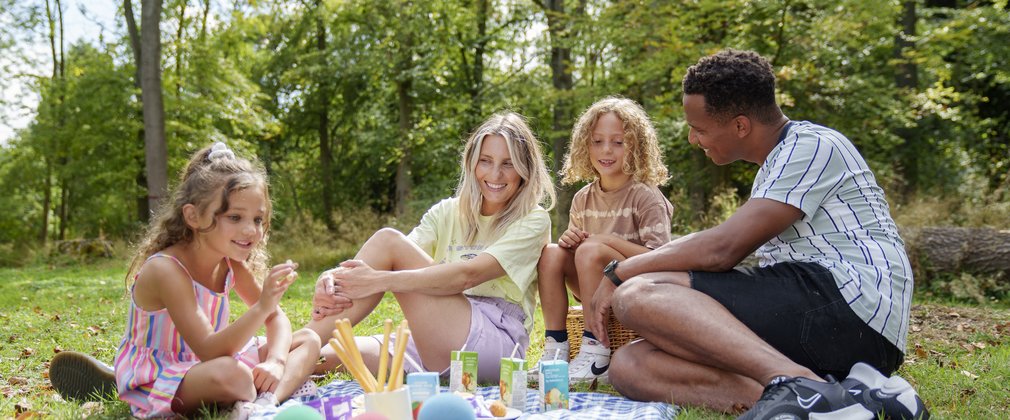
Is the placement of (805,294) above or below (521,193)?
below

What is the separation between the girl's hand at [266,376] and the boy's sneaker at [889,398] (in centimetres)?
210

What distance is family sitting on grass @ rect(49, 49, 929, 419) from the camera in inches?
106

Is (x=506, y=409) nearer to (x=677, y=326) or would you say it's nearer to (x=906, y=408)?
(x=677, y=326)

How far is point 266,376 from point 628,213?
1940 millimetres

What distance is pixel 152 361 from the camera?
286cm

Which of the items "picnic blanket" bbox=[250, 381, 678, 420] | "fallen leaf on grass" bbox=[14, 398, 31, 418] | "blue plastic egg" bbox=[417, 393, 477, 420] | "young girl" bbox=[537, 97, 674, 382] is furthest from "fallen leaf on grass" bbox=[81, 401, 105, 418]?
"young girl" bbox=[537, 97, 674, 382]

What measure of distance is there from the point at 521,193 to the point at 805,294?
1.44 meters

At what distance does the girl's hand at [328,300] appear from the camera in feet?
11.0

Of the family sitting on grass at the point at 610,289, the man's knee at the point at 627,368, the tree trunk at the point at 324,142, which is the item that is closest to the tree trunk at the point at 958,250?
the family sitting on grass at the point at 610,289

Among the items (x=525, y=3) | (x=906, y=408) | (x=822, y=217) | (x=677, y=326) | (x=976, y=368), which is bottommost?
(x=976, y=368)

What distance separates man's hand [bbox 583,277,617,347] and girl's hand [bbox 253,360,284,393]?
1.34m

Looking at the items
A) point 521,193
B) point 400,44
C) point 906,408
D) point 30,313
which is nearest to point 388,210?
point 400,44

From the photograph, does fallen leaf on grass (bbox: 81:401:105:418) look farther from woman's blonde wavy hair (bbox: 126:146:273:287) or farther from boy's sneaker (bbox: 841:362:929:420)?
boy's sneaker (bbox: 841:362:929:420)

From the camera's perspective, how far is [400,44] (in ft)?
53.2
